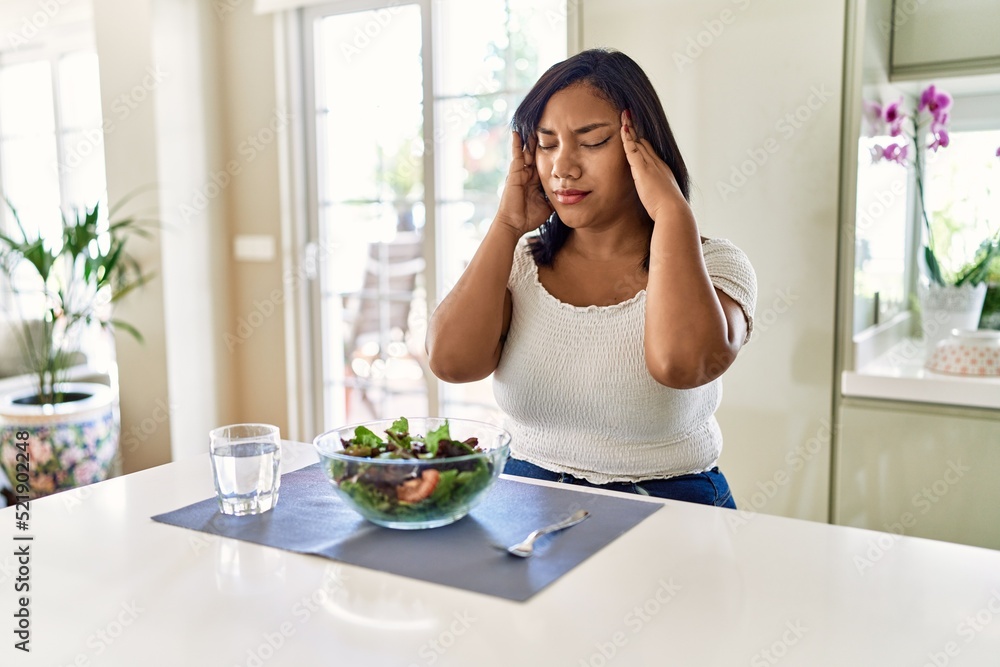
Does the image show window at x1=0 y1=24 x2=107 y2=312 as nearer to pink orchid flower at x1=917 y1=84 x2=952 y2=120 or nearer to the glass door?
the glass door

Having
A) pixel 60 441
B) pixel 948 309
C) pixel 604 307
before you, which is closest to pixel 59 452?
pixel 60 441

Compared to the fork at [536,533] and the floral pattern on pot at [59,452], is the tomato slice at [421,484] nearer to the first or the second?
the fork at [536,533]

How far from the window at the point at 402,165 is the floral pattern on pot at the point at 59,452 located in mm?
844

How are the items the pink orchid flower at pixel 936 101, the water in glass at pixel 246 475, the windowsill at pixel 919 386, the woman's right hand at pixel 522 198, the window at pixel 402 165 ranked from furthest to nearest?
1. the window at pixel 402 165
2. the pink orchid flower at pixel 936 101
3. the windowsill at pixel 919 386
4. the woman's right hand at pixel 522 198
5. the water in glass at pixel 246 475

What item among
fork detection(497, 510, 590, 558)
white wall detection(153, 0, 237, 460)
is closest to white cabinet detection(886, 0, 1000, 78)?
fork detection(497, 510, 590, 558)

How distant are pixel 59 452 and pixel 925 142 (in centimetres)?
296

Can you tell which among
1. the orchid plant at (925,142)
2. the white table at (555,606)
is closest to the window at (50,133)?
the orchid plant at (925,142)

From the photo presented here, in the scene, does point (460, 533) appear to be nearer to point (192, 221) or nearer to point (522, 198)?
point (522, 198)

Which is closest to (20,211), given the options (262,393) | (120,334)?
(120,334)

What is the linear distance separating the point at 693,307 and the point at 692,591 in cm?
57

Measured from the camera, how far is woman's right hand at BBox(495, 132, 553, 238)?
1616mm

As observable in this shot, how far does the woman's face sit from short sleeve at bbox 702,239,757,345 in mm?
197

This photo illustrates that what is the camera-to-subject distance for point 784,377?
2.17 meters

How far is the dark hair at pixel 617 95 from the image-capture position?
1.53 m
